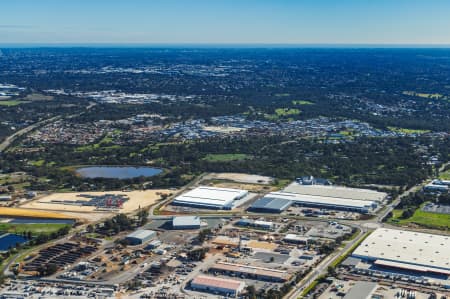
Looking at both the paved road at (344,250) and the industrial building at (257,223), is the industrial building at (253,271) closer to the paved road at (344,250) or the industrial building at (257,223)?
the paved road at (344,250)

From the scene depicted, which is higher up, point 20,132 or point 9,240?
point 20,132

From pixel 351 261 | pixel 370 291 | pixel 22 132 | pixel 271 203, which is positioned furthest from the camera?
pixel 22 132

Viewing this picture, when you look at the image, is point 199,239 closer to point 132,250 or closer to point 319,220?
point 132,250

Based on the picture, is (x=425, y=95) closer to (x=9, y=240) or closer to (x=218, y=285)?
(x=9, y=240)

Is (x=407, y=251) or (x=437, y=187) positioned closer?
(x=407, y=251)

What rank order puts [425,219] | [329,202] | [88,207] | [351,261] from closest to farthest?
1. [351,261]
2. [425,219]
3. [329,202]
4. [88,207]

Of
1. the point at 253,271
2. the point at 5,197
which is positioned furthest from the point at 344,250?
the point at 5,197

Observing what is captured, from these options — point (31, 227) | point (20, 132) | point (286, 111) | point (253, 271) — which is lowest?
point (31, 227)
